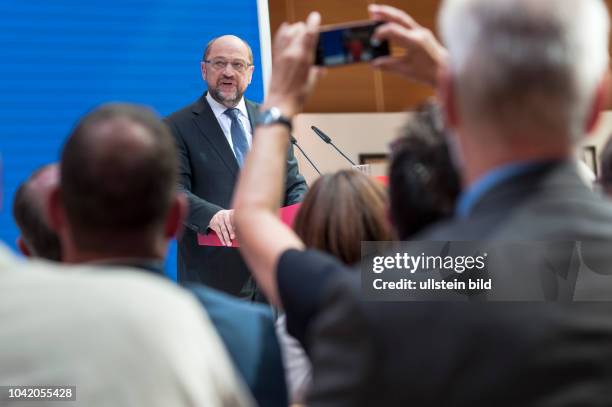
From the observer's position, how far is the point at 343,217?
1.81m

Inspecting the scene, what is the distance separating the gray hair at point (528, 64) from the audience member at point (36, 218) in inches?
41.4

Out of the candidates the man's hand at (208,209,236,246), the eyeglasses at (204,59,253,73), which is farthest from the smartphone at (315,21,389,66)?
the eyeglasses at (204,59,253,73)

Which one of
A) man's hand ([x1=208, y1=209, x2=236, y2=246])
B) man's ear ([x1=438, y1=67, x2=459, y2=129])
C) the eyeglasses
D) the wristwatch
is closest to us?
man's ear ([x1=438, y1=67, x2=459, y2=129])

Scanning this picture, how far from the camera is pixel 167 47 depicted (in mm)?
4906

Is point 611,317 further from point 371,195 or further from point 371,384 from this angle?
point 371,195

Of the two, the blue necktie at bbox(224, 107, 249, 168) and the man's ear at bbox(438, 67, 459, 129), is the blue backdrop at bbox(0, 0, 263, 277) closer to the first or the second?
the blue necktie at bbox(224, 107, 249, 168)

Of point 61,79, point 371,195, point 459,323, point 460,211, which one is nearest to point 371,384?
point 459,323

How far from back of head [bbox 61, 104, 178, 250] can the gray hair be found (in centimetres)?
46

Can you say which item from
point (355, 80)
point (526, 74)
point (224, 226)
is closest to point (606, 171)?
point (526, 74)

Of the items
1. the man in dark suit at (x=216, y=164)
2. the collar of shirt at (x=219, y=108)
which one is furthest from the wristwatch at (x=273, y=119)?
the collar of shirt at (x=219, y=108)

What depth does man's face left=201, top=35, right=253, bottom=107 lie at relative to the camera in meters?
4.16

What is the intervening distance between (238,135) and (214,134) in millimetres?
136

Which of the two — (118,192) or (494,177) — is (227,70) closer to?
(118,192)

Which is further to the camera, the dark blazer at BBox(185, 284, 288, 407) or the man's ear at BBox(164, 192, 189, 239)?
the dark blazer at BBox(185, 284, 288, 407)
